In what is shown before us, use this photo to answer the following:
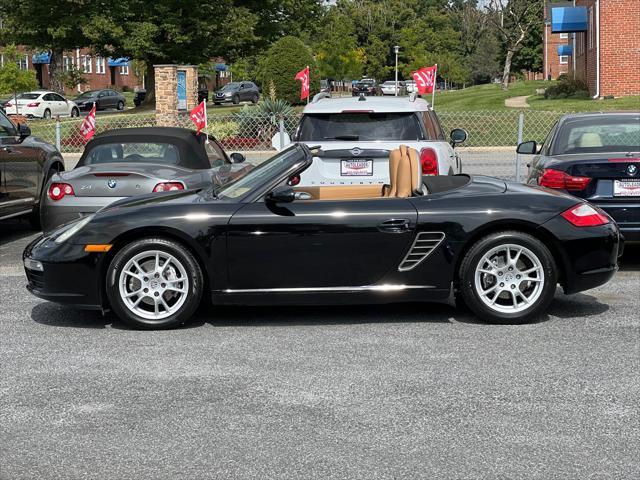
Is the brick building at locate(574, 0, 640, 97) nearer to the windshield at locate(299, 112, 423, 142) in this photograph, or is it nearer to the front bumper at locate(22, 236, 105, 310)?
the windshield at locate(299, 112, 423, 142)

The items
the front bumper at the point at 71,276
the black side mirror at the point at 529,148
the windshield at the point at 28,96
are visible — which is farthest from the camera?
the windshield at the point at 28,96

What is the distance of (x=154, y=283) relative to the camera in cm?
747

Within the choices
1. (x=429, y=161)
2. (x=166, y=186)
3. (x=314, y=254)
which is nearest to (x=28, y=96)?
(x=166, y=186)

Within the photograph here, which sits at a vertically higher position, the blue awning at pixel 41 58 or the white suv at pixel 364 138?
the blue awning at pixel 41 58

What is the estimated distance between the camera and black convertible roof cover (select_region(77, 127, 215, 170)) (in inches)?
434

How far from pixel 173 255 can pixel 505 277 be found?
7.80 ft

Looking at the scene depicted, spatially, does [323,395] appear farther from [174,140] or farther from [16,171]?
[16,171]

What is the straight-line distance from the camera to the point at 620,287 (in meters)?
9.20

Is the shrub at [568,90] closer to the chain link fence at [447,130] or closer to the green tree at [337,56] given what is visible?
the chain link fence at [447,130]

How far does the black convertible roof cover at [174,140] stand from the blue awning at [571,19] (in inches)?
1369

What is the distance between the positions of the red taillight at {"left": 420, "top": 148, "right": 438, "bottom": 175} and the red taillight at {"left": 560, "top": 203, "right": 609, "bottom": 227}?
8.46 ft

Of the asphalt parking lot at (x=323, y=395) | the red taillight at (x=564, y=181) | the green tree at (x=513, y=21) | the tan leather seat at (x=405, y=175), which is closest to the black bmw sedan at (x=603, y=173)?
the red taillight at (x=564, y=181)

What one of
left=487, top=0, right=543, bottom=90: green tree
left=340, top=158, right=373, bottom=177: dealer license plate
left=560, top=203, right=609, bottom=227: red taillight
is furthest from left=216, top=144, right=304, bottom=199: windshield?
left=487, top=0, right=543, bottom=90: green tree

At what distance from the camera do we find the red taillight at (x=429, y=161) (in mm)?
10180
